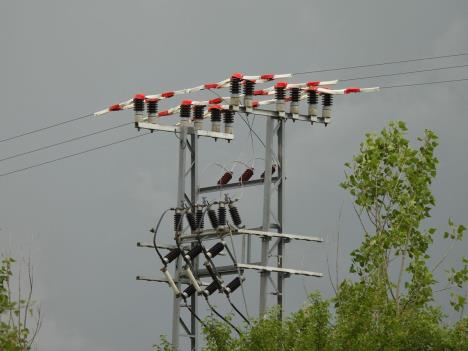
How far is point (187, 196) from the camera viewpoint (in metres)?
47.1

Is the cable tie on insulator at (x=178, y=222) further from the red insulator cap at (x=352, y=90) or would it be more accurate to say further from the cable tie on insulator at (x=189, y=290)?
the red insulator cap at (x=352, y=90)

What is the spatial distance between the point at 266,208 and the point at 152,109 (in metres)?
4.21

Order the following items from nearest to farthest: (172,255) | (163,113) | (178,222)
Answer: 1. (172,255)
2. (178,222)
3. (163,113)

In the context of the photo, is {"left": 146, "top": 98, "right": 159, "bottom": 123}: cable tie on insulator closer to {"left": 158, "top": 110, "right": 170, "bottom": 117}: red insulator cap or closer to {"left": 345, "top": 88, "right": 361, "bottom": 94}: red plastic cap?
{"left": 158, "top": 110, "right": 170, "bottom": 117}: red insulator cap

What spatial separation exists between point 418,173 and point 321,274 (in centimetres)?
482

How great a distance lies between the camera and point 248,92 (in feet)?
146

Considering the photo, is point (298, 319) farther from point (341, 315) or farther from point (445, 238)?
point (445, 238)

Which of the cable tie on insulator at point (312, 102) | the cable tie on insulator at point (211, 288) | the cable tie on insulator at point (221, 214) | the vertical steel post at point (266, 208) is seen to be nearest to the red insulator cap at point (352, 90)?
the cable tie on insulator at point (312, 102)

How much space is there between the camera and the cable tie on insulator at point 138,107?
45.5m

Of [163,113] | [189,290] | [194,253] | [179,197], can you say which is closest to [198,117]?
[163,113]

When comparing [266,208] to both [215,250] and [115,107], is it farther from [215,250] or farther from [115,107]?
[115,107]

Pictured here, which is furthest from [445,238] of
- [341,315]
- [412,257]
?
[341,315]

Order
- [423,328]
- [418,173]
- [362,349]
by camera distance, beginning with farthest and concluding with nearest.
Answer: [418,173] → [423,328] → [362,349]

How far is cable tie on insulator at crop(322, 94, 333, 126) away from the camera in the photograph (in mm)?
46031
